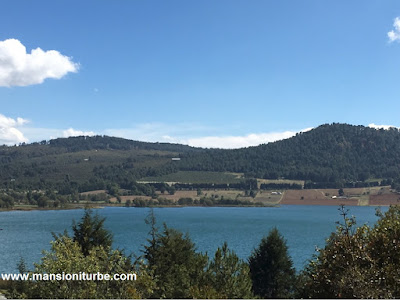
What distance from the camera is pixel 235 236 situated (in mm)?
156625

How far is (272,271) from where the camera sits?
2157 inches

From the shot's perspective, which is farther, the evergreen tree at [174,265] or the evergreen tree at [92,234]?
the evergreen tree at [92,234]

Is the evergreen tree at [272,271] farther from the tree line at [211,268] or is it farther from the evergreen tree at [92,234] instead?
the evergreen tree at [92,234]

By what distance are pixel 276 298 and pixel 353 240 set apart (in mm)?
29774

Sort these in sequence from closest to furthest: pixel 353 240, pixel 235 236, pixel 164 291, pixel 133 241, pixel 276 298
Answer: pixel 353 240
pixel 164 291
pixel 276 298
pixel 133 241
pixel 235 236

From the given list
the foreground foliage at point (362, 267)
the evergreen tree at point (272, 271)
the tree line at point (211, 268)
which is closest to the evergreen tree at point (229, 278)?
the tree line at point (211, 268)

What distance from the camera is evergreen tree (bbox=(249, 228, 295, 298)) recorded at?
54.1 metres

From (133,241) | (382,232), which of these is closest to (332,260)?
(382,232)

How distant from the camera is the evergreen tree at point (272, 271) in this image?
177 ft

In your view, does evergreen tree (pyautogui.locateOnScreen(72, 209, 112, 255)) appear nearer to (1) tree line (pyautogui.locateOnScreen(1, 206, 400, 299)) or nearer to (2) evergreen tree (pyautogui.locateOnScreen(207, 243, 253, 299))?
(1) tree line (pyautogui.locateOnScreen(1, 206, 400, 299))

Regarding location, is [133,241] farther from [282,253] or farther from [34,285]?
[34,285]

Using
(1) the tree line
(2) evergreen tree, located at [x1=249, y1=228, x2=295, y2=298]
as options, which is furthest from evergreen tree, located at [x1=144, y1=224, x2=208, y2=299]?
(2) evergreen tree, located at [x1=249, y1=228, x2=295, y2=298]

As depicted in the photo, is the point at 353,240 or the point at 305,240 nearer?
the point at 353,240

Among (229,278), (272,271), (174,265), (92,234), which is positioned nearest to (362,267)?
(229,278)
